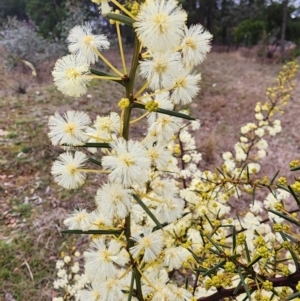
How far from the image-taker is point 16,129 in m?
4.87

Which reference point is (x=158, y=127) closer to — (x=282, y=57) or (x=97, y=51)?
(x=97, y=51)

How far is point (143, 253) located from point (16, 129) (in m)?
4.34

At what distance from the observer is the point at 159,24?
648 millimetres

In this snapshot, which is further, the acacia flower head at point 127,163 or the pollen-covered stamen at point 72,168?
the pollen-covered stamen at point 72,168

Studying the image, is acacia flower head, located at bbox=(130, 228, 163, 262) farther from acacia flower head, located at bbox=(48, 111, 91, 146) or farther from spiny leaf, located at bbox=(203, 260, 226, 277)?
acacia flower head, located at bbox=(48, 111, 91, 146)

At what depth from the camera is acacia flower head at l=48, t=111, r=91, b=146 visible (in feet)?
2.60

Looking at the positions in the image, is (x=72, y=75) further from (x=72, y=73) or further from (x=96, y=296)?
(x=96, y=296)

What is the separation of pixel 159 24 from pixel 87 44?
0.76 ft

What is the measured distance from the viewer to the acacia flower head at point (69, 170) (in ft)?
2.69

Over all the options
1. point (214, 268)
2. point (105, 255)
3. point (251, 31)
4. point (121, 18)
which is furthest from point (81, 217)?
point (251, 31)

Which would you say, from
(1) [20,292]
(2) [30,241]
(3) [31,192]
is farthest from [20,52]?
(1) [20,292]

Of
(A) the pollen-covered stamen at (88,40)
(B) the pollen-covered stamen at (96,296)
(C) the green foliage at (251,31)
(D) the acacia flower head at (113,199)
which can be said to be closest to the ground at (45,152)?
(B) the pollen-covered stamen at (96,296)

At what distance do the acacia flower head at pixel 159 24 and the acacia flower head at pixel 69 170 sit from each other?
0.99ft

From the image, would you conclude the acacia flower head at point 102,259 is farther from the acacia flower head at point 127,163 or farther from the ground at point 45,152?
the ground at point 45,152
